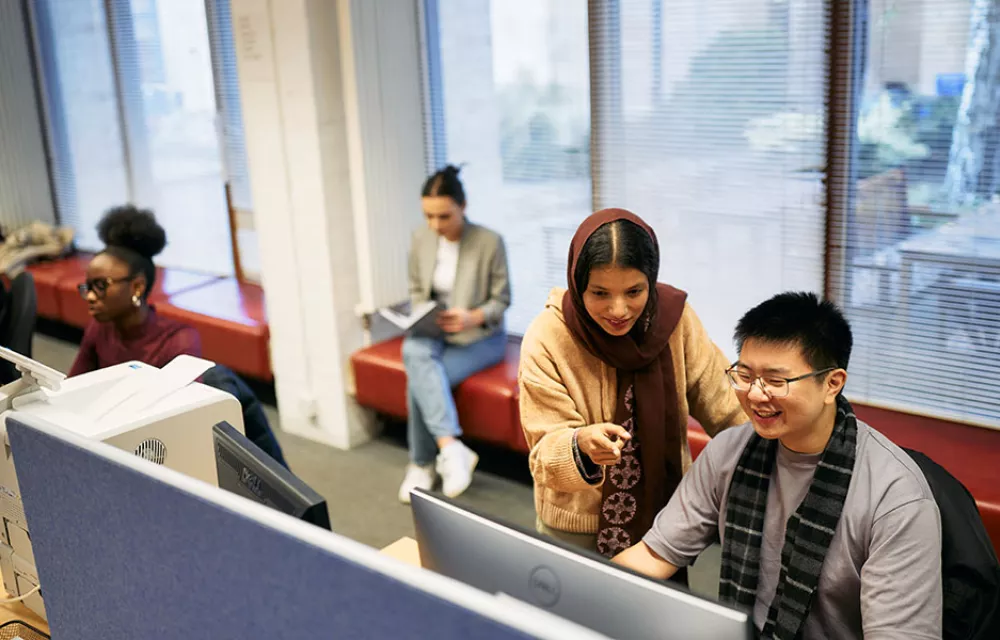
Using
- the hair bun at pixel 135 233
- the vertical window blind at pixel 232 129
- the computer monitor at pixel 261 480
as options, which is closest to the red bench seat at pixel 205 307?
the vertical window blind at pixel 232 129

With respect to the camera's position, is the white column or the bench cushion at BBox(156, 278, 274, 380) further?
the bench cushion at BBox(156, 278, 274, 380)

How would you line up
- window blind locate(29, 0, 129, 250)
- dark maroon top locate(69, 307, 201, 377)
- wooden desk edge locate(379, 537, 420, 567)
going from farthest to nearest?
window blind locate(29, 0, 129, 250)
dark maroon top locate(69, 307, 201, 377)
wooden desk edge locate(379, 537, 420, 567)

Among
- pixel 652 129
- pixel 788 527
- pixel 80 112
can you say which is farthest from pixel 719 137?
pixel 80 112

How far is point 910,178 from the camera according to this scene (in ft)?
10.6

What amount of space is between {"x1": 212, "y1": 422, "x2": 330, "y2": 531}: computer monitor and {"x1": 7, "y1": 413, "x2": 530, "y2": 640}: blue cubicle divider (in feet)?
0.43

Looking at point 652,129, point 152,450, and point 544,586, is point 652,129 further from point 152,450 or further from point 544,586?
point 544,586

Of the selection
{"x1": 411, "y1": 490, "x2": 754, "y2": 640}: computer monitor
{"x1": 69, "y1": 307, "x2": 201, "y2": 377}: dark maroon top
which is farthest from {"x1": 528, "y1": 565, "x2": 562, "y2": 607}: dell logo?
{"x1": 69, "y1": 307, "x2": 201, "y2": 377}: dark maroon top

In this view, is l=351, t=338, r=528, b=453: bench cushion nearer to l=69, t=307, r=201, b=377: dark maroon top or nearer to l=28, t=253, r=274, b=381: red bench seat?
l=28, t=253, r=274, b=381: red bench seat

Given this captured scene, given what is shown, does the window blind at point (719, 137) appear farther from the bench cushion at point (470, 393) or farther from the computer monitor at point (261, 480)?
the computer monitor at point (261, 480)

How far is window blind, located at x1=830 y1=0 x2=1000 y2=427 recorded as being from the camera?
3064mm

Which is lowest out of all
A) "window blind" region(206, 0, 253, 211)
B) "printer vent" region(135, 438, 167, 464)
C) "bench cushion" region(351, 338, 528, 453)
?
A: "bench cushion" region(351, 338, 528, 453)

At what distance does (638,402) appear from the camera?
203cm

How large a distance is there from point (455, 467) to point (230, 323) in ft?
5.47

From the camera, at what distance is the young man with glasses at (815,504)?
5.12 feet
